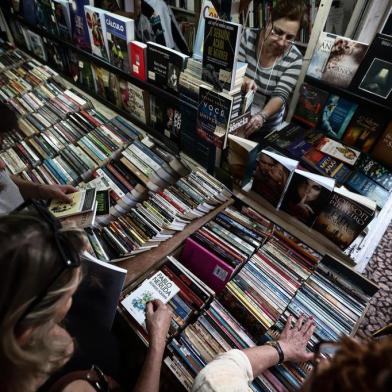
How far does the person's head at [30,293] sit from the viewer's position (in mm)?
534

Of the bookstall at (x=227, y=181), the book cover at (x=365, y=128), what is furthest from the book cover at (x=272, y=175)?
the book cover at (x=365, y=128)

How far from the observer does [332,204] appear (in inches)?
43.0

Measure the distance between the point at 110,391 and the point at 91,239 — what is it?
64cm

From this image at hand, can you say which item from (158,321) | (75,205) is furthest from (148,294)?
(75,205)

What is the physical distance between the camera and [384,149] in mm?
1273

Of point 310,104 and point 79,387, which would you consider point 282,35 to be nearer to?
point 310,104

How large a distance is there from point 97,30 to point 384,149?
1.78m

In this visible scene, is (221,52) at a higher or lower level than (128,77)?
higher

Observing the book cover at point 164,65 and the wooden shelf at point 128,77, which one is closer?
the book cover at point 164,65

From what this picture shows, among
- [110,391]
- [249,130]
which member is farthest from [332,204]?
[110,391]

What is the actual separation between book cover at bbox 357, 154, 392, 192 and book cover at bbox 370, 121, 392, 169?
0.08 feet

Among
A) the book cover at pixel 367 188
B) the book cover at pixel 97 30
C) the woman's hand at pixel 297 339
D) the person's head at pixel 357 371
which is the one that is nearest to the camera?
the person's head at pixel 357 371

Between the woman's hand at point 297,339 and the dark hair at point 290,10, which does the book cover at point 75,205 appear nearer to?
the woman's hand at point 297,339

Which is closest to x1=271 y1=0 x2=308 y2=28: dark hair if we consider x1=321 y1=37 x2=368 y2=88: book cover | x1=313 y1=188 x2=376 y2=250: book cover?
x1=321 y1=37 x2=368 y2=88: book cover
